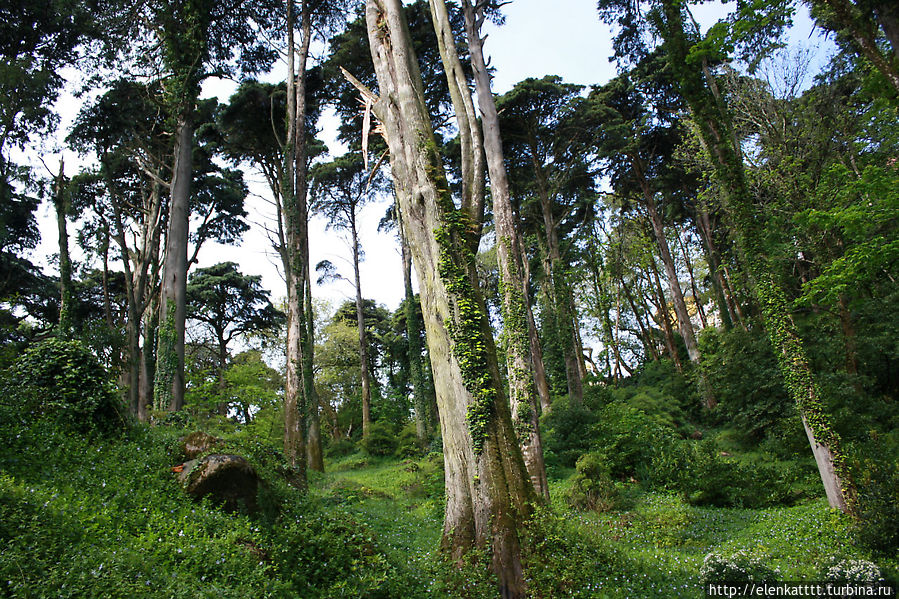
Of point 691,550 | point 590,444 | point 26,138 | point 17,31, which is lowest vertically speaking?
point 691,550

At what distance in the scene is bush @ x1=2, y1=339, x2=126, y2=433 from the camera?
6.32m

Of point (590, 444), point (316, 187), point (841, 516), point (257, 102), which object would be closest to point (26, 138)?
point (257, 102)

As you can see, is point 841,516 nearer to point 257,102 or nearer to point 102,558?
point 102,558

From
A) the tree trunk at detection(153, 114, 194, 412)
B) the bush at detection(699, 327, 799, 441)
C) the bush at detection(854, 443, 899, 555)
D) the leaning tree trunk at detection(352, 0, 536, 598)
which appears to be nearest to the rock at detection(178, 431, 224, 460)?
the leaning tree trunk at detection(352, 0, 536, 598)

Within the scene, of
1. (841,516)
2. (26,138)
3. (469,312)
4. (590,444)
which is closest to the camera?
(469,312)

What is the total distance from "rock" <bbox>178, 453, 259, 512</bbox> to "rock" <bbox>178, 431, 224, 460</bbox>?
77 cm

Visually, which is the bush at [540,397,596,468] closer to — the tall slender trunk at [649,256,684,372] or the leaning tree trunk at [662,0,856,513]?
the leaning tree trunk at [662,0,856,513]

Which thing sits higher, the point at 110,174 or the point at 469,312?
the point at 110,174

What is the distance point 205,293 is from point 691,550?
2480 centimetres

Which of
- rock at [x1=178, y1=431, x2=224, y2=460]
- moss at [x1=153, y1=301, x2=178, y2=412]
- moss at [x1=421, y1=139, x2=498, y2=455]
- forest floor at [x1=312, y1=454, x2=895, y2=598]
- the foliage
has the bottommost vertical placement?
forest floor at [x1=312, y1=454, x2=895, y2=598]

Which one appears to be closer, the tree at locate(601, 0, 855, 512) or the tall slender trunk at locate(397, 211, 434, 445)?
the tree at locate(601, 0, 855, 512)

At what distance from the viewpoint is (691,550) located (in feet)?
→ 23.6

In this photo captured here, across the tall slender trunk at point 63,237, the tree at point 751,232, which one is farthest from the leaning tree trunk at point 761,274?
the tall slender trunk at point 63,237

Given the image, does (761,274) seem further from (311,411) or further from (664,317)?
(664,317)
